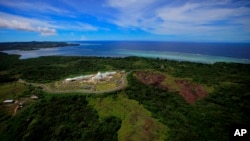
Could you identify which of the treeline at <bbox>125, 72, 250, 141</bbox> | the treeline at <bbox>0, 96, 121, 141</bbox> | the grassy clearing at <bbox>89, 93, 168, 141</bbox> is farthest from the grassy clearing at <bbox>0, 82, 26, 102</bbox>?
the treeline at <bbox>125, 72, 250, 141</bbox>

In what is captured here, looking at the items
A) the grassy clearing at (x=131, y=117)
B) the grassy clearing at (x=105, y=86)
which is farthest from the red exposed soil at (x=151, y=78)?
the grassy clearing at (x=131, y=117)

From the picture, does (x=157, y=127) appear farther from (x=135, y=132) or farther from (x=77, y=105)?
(x=77, y=105)

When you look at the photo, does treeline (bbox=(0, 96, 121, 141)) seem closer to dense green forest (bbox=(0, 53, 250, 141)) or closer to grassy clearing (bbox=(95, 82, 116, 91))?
dense green forest (bbox=(0, 53, 250, 141))

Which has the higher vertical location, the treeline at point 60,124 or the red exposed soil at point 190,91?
the red exposed soil at point 190,91

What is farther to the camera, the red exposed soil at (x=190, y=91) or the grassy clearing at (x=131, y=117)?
the red exposed soil at (x=190, y=91)

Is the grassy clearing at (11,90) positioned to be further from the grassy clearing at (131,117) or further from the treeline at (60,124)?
the grassy clearing at (131,117)

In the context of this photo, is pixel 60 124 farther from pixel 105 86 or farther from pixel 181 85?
pixel 181 85

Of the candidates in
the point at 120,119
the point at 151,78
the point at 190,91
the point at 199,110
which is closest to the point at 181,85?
the point at 190,91
